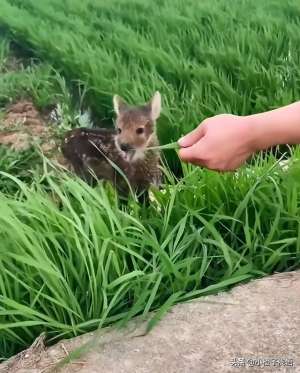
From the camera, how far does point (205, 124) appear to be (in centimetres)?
106

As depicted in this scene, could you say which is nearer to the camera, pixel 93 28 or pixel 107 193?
pixel 107 193

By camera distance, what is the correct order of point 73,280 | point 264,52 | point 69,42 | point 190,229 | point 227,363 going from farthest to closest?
point 264,52, point 69,42, point 190,229, point 73,280, point 227,363

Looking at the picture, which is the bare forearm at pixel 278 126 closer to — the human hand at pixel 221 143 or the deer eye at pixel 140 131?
the human hand at pixel 221 143

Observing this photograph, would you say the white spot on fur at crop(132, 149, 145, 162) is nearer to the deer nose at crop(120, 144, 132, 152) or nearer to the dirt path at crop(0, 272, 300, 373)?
the deer nose at crop(120, 144, 132, 152)

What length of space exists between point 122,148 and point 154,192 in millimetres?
178

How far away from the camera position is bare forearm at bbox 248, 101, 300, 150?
1029 mm

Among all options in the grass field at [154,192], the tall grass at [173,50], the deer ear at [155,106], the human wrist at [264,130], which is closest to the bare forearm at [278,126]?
the human wrist at [264,130]

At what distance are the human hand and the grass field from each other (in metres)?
0.16

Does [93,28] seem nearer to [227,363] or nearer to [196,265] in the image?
[196,265]

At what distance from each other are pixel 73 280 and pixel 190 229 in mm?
206

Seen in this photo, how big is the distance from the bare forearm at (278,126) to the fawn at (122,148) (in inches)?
17.3

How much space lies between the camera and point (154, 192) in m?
1.38

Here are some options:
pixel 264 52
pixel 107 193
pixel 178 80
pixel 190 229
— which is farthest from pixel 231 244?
pixel 264 52

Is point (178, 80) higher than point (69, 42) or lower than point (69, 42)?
lower
